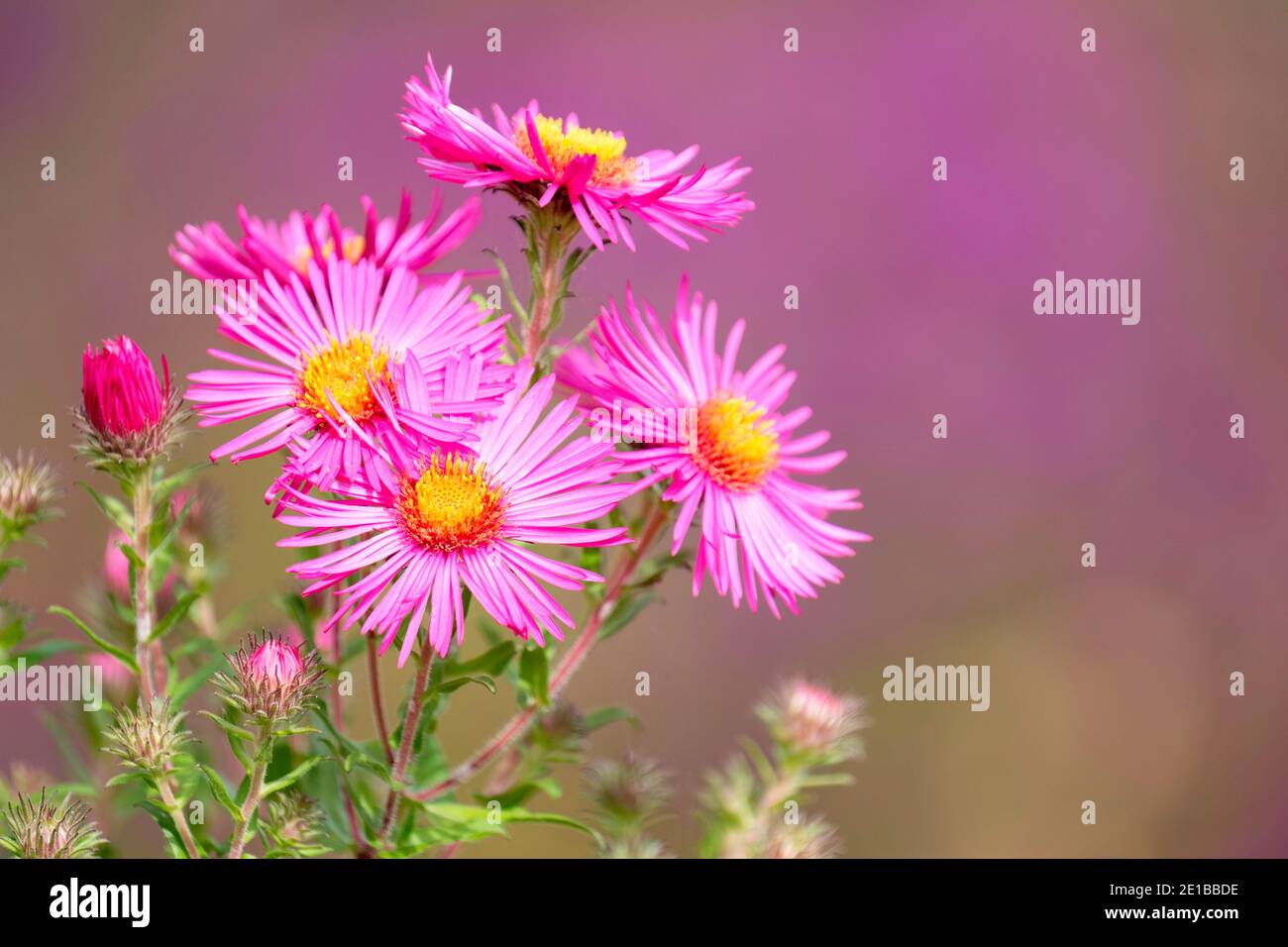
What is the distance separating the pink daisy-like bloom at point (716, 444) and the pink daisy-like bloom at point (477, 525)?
5cm

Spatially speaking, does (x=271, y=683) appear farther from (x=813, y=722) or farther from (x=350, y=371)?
(x=813, y=722)

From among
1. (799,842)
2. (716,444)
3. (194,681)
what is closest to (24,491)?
(194,681)

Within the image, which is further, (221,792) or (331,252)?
(331,252)

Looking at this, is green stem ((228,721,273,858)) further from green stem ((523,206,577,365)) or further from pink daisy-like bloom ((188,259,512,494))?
green stem ((523,206,577,365))

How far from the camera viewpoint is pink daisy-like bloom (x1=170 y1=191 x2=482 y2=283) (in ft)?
2.80

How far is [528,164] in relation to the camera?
0.78m

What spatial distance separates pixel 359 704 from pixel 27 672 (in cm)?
100

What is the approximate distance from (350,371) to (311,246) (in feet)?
0.48

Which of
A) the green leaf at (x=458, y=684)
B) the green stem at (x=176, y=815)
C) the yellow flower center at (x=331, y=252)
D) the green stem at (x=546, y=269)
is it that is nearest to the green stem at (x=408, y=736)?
the green leaf at (x=458, y=684)

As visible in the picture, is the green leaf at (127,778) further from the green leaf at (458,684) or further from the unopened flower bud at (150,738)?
the green leaf at (458,684)

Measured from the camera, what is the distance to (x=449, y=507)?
743 millimetres

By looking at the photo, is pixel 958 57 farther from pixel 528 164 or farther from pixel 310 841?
pixel 310 841

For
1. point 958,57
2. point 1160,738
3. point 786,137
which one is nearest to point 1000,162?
point 958,57

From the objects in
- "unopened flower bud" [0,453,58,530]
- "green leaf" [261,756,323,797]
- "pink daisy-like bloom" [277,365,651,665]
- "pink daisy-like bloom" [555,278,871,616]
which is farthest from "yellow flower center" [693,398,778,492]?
"unopened flower bud" [0,453,58,530]
